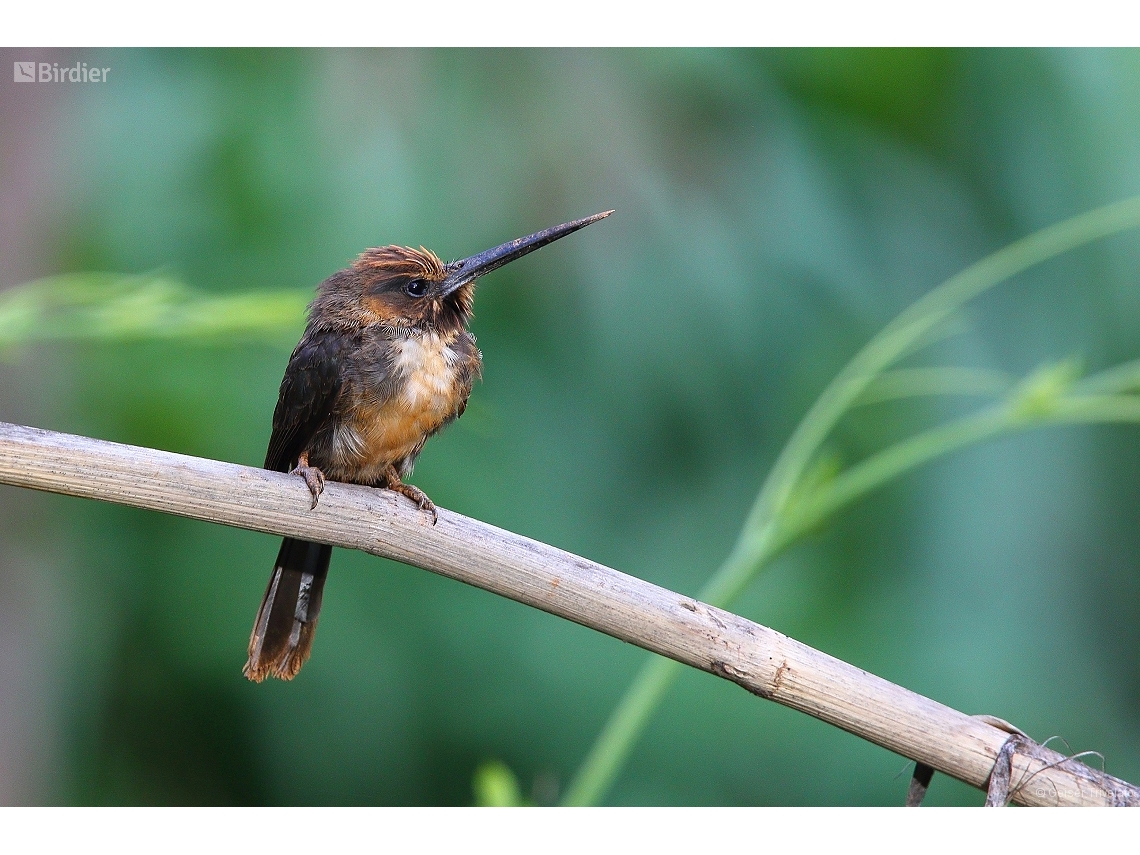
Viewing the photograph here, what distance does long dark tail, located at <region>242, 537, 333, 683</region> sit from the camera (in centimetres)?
162

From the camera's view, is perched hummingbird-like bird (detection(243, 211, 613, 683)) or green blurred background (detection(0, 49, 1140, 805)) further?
green blurred background (detection(0, 49, 1140, 805))

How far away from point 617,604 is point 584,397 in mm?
1322

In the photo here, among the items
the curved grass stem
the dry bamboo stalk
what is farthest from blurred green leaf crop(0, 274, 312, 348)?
the curved grass stem

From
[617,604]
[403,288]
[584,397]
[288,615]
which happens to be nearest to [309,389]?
[403,288]

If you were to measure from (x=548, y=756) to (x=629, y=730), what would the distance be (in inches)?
35.6

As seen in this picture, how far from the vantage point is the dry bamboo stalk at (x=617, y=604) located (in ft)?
3.76

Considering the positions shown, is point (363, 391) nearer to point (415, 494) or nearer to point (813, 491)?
point (415, 494)

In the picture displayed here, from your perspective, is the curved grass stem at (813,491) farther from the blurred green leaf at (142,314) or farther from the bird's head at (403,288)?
the blurred green leaf at (142,314)

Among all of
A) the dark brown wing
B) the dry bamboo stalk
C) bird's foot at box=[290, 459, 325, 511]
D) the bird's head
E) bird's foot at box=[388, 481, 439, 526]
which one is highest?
the bird's head

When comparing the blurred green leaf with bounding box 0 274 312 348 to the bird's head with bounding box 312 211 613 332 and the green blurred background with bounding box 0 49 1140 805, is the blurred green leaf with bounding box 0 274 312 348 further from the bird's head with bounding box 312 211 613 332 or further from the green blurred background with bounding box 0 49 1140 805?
the green blurred background with bounding box 0 49 1140 805

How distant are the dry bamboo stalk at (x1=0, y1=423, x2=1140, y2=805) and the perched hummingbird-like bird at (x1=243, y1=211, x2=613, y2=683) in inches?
14.3

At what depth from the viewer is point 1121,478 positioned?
2365 mm

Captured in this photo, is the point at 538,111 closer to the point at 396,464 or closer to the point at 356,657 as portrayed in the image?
the point at 396,464
